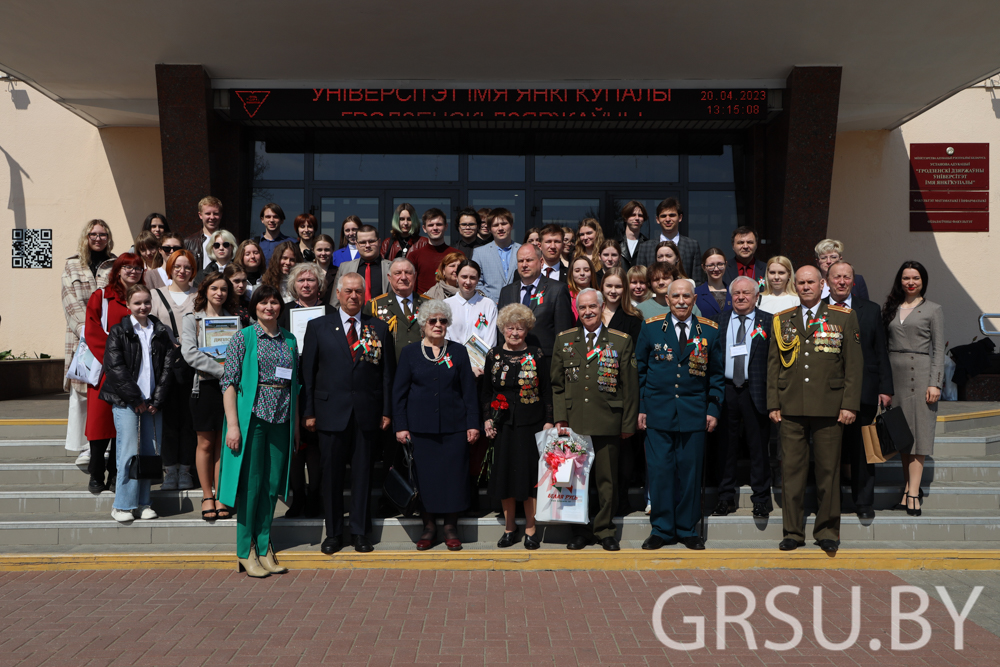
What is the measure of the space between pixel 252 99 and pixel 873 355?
7494 mm

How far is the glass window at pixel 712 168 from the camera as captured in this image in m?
10.5

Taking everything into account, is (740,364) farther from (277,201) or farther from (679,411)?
(277,201)

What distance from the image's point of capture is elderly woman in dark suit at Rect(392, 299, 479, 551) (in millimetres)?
5254

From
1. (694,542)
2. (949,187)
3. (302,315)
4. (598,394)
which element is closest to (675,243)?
(598,394)

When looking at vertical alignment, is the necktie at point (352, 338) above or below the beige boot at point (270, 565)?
→ above

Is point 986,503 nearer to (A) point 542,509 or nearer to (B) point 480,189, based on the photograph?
(A) point 542,509

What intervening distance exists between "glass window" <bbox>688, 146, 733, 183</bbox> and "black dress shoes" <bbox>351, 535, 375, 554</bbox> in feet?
24.5

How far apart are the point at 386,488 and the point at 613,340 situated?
1.95 metres

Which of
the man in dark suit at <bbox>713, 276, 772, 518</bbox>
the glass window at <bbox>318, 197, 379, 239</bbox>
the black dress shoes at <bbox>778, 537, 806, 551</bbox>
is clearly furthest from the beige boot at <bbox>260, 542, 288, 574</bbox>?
the glass window at <bbox>318, 197, 379, 239</bbox>

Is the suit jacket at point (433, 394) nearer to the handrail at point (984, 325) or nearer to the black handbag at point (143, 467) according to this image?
the black handbag at point (143, 467)

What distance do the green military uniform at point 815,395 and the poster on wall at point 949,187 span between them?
22.8 ft

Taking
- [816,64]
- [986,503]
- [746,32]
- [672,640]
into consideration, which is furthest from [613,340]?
[816,64]

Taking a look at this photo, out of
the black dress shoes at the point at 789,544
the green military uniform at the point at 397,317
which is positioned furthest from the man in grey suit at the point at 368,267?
the black dress shoes at the point at 789,544

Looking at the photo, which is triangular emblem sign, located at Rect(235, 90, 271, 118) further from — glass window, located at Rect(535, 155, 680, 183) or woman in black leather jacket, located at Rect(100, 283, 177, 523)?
woman in black leather jacket, located at Rect(100, 283, 177, 523)
